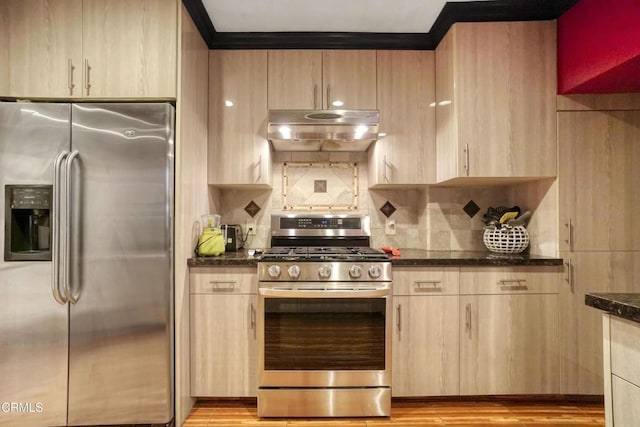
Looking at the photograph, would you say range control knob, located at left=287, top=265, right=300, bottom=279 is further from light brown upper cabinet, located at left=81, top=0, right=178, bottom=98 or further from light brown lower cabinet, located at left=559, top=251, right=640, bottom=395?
light brown lower cabinet, located at left=559, top=251, right=640, bottom=395

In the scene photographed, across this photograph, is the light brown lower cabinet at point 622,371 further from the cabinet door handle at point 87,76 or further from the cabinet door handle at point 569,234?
the cabinet door handle at point 87,76

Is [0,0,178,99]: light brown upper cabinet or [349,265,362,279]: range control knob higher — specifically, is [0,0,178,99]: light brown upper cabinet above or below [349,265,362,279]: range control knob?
above

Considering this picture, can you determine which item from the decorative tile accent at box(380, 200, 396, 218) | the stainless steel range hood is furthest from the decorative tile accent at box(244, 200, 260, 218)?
the decorative tile accent at box(380, 200, 396, 218)

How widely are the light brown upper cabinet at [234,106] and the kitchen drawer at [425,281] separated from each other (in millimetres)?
1190

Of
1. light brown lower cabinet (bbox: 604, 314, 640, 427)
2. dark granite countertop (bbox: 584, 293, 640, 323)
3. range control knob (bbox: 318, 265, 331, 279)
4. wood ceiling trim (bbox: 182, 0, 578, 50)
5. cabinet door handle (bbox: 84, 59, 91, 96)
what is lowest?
light brown lower cabinet (bbox: 604, 314, 640, 427)

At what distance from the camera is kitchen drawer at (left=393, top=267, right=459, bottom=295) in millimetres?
2207

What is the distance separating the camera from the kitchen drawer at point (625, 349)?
99 centimetres

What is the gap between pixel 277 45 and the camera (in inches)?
Answer: 100

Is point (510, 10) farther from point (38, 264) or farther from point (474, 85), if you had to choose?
point (38, 264)

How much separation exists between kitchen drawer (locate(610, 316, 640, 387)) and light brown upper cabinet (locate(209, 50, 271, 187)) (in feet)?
6.82

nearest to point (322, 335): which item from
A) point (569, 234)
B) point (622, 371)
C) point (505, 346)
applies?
point (505, 346)

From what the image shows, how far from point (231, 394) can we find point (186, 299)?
657 mm

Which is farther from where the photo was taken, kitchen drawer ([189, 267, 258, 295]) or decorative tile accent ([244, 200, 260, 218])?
decorative tile accent ([244, 200, 260, 218])

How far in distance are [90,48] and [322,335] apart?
6.87 ft
